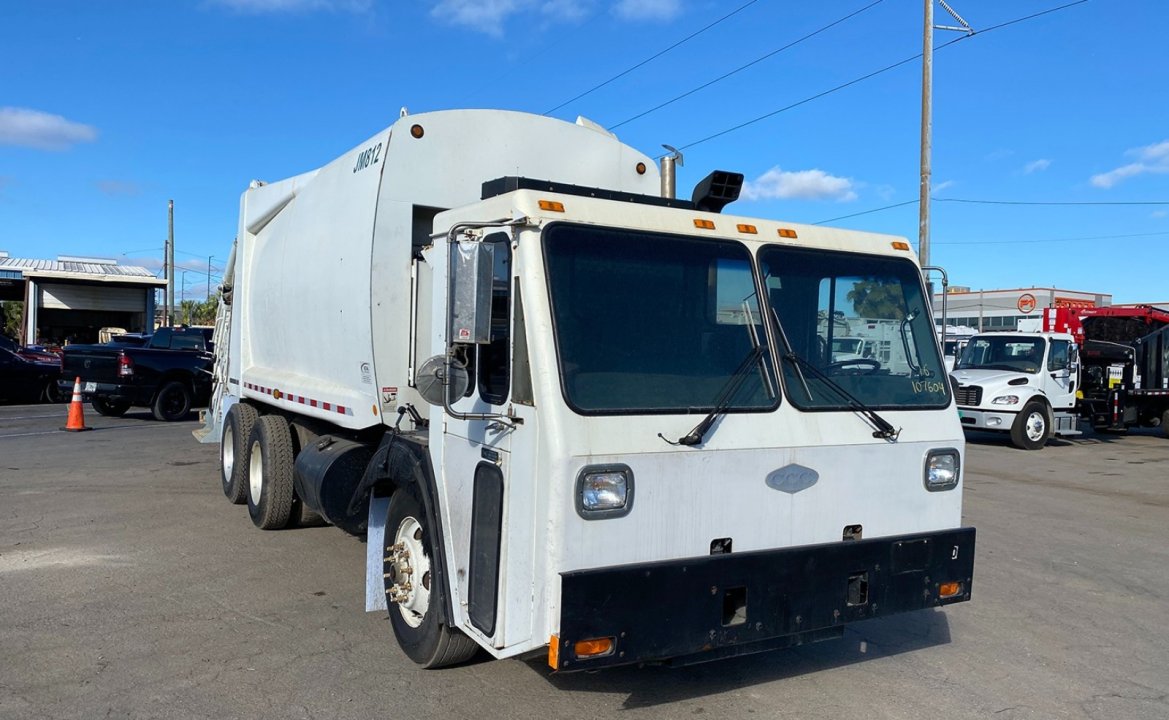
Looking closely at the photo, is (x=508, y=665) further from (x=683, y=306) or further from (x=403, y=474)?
(x=683, y=306)

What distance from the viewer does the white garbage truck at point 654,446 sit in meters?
3.79

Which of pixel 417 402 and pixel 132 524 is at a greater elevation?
pixel 417 402

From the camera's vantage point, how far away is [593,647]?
3.72m

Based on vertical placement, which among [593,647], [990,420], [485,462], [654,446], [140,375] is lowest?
[593,647]

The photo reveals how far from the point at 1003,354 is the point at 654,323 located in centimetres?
1601

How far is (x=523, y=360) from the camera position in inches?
156

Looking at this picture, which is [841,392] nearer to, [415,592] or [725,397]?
[725,397]

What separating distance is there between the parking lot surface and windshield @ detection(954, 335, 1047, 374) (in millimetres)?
8809

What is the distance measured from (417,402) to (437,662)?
1.68m

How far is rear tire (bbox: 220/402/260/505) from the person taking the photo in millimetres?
8938

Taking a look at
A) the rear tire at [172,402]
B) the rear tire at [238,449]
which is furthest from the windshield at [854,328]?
the rear tire at [172,402]

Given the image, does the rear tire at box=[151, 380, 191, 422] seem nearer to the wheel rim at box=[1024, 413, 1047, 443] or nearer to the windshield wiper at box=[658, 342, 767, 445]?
the wheel rim at box=[1024, 413, 1047, 443]

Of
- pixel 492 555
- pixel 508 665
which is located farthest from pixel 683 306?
pixel 508 665

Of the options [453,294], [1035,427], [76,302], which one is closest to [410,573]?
[453,294]
